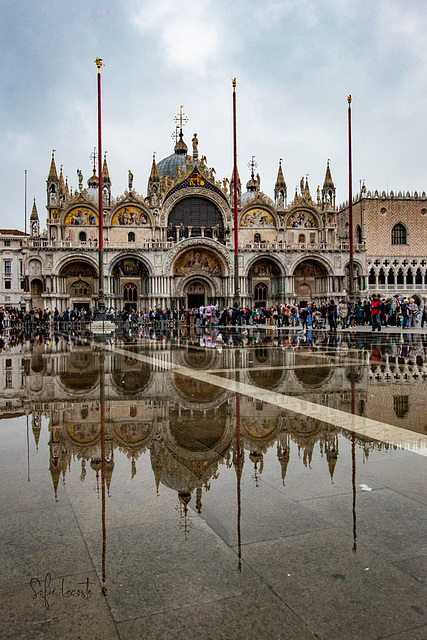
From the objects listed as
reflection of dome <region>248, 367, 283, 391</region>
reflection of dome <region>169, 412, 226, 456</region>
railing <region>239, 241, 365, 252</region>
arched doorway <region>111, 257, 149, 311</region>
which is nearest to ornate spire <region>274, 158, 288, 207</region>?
railing <region>239, 241, 365, 252</region>

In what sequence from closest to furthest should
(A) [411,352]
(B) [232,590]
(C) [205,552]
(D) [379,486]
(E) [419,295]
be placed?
(B) [232,590]
(C) [205,552]
(D) [379,486]
(A) [411,352]
(E) [419,295]

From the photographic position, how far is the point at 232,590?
91.7 inches

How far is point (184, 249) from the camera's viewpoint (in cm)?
4531

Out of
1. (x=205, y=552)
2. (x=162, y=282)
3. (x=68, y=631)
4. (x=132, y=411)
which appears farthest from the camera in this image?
(x=162, y=282)

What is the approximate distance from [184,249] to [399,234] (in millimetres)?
23626

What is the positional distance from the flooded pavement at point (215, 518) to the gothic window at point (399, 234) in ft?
166

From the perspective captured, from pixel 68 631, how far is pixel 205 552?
0.80 meters

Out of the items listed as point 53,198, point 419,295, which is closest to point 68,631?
point 53,198

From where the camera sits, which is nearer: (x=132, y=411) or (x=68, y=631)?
(x=68, y=631)

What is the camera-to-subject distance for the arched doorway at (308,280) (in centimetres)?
4838

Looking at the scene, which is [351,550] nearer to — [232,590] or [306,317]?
[232,590]

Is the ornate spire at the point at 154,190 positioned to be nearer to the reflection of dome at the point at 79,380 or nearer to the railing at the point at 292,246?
the railing at the point at 292,246

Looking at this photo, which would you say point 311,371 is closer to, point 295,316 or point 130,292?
point 295,316

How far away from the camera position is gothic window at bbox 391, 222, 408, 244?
53.6 m
